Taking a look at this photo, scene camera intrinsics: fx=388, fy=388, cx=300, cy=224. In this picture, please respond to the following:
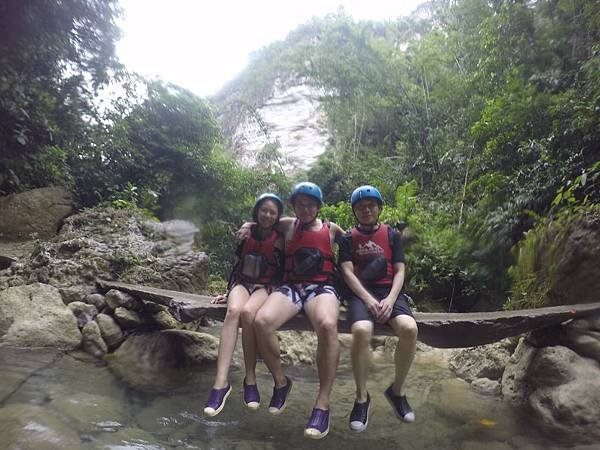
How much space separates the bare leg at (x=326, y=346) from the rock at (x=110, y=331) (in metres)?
2.49

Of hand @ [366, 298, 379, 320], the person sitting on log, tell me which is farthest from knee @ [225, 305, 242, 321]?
hand @ [366, 298, 379, 320]

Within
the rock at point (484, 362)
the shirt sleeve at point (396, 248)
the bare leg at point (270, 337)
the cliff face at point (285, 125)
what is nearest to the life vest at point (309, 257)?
the bare leg at point (270, 337)

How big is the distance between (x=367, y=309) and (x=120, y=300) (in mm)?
→ 2896

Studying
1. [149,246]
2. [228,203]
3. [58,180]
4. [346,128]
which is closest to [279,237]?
[149,246]

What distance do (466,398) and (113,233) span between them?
5.63 metres

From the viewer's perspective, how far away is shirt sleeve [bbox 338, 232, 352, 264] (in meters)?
2.92

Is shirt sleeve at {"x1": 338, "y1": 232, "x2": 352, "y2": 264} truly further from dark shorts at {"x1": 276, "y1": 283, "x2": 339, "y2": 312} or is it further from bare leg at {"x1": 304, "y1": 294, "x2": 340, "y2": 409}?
bare leg at {"x1": 304, "y1": 294, "x2": 340, "y2": 409}

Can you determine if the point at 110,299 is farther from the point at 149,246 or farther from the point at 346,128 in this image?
the point at 346,128

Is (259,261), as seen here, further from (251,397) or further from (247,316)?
(251,397)

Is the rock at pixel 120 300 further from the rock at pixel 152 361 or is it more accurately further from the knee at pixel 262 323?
the knee at pixel 262 323

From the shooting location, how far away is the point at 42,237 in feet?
21.3

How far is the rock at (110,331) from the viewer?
3992 millimetres

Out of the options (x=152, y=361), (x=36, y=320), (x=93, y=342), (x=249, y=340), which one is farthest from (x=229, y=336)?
(x=36, y=320)

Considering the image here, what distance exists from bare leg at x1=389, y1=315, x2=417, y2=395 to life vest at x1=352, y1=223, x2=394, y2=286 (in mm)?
362
